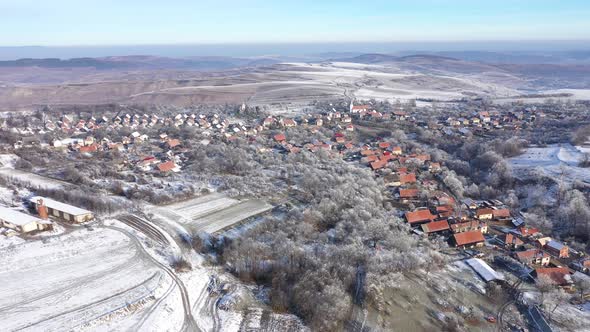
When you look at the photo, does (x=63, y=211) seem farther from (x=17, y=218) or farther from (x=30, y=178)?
(x=30, y=178)

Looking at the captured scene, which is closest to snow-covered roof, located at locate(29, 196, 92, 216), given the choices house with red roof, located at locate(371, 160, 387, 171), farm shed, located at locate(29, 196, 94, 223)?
farm shed, located at locate(29, 196, 94, 223)

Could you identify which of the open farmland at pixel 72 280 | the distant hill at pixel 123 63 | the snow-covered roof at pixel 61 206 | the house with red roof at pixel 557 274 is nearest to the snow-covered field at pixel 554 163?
the house with red roof at pixel 557 274

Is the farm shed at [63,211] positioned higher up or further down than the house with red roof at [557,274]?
higher up

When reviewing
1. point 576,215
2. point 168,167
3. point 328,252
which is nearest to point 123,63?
point 168,167

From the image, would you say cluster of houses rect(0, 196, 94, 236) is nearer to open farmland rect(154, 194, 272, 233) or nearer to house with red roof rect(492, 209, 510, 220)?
open farmland rect(154, 194, 272, 233)

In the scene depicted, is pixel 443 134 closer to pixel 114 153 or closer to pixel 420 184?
pixel 420 184

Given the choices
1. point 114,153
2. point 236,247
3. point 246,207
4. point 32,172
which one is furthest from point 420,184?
point 32,172

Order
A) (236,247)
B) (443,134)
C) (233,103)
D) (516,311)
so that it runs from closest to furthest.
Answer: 1. (516,311)
2. (236,247)
3. (443,134)
4. (233,103)

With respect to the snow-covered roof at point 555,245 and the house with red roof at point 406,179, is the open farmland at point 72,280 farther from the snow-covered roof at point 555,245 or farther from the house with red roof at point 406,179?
the snow-covered roof at point 555,245
